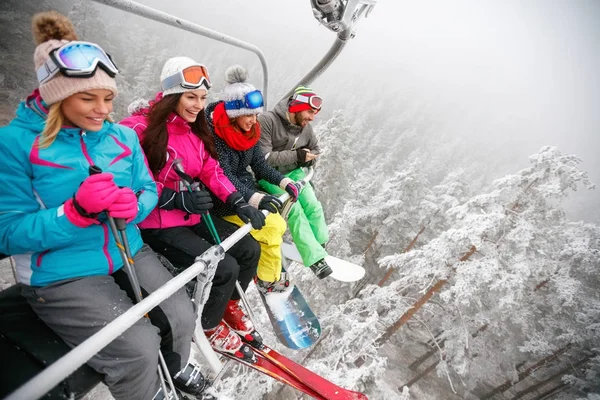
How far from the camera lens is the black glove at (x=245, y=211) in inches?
116

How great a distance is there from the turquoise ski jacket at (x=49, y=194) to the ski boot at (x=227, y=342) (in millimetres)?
1581

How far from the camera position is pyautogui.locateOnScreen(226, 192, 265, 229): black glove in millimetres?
2934

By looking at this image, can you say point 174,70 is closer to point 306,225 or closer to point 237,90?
point 237,90

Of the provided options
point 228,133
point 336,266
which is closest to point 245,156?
point 228,133

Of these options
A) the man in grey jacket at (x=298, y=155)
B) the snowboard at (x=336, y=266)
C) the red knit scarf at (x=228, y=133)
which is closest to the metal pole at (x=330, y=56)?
the man in grey jacket at (x=298, y=155)

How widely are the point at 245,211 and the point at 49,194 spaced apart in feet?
5.42

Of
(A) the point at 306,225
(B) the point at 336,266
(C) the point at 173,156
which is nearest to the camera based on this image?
(C) the point at 173,156

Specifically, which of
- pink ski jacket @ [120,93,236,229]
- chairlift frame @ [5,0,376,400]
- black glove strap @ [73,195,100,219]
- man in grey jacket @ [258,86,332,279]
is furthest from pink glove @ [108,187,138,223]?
man in grey jacket @ [258,86,332,279]

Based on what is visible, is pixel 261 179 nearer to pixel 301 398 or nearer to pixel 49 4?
pixel 301 398

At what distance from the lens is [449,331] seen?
44.0ft

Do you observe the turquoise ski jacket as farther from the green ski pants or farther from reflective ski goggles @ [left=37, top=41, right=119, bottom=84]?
the green ski pants

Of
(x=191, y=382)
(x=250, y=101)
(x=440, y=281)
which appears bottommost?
(x=440, y=281)

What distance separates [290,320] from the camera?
15.0ft

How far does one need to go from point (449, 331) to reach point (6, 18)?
116 ft
